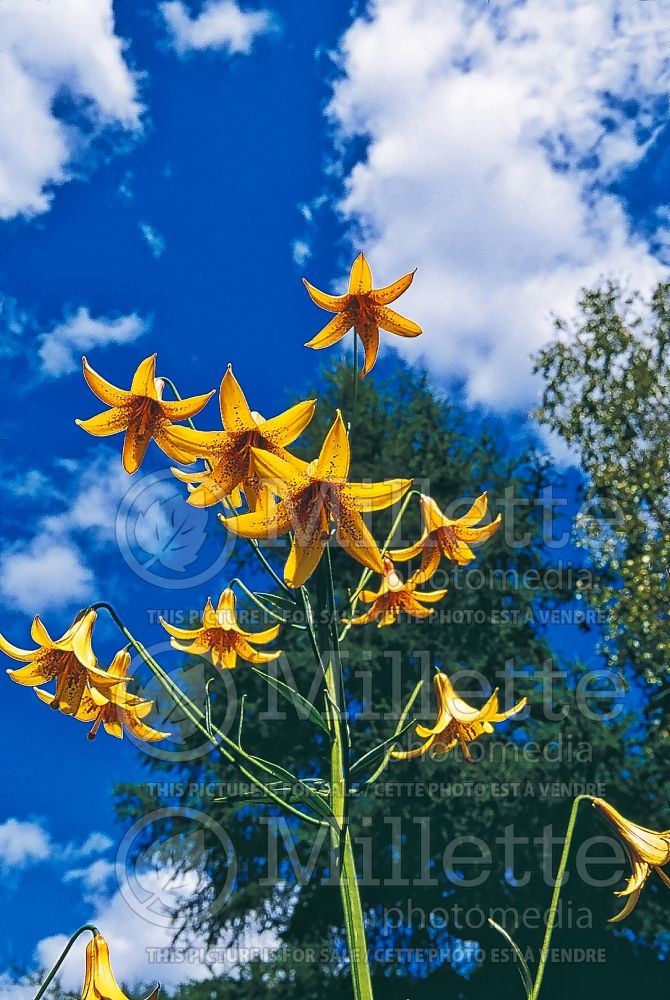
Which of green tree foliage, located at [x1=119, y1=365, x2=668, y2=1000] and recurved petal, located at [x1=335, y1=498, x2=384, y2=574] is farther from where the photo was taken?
green tree foliage, located at [x1=119, y1=365, x2=668, y2=1000]

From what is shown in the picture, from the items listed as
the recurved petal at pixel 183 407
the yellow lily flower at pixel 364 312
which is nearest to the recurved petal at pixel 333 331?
the yellow lily flower at pixel 364 312

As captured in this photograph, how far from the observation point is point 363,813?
7.88m

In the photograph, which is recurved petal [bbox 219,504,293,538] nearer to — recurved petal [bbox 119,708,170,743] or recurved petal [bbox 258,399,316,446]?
recurved petal [bbox 258,399,316,446]

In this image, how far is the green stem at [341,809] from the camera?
149 centimetres

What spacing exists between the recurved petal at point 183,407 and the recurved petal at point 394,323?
1.99 ft

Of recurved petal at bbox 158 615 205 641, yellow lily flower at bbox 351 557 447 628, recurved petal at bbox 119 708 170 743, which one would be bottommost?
recurved petal at bbox 119 708 170 743

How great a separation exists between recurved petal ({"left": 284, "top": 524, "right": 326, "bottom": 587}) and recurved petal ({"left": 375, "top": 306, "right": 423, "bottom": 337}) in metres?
0.82

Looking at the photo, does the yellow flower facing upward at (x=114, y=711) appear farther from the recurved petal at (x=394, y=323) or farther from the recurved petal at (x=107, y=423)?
the recurved petal at (x=394, y=323)

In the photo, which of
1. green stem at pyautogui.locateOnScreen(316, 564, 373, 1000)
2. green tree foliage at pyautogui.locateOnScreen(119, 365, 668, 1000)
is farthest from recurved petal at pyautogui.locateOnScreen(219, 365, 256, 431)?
green tree foliage at pyautogui.locateOnScreen(119, 365, 668, 1000)

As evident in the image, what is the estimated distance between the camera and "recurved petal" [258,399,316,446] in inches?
54.4

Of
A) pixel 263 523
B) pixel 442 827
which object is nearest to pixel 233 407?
pixel 263 523

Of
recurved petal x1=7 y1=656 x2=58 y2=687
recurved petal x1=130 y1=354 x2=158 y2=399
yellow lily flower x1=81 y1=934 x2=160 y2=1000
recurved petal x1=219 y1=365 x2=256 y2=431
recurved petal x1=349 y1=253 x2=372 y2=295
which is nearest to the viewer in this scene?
recurved petal x1=219 y1=365 x2=256 y2=431

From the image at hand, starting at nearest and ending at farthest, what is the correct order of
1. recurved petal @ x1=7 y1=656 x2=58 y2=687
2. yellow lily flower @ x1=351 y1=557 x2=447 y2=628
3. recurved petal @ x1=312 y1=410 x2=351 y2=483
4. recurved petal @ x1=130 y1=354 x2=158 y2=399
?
1. recurved petal @ x1=312 y1=410 x2=351 y2=483
2. recurved petal @ x1=130 y1=354 x2=158 y2=399
3. recurved petal @ x1=7 y1=656 x2=58 y2=687
4. yellow lily flower @ x1=351 y1=557 x2=447 y2=628

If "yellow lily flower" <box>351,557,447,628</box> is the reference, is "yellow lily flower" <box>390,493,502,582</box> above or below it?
above
